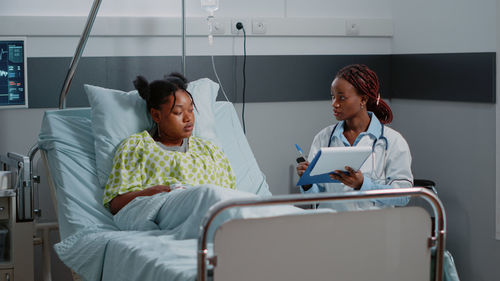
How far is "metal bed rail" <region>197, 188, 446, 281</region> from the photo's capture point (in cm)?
173

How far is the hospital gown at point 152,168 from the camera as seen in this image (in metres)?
2.75

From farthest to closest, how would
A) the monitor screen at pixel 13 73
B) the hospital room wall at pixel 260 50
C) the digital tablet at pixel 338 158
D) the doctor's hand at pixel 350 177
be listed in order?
the hospital room wall at pixel 260 50
the monitor screen at pixel 13 73
the doctor's hand at pixel 350 177
the digital tablet at pixel 338 158

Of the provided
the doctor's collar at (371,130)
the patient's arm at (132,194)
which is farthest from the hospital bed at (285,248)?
the doctor's collar at (371,130)

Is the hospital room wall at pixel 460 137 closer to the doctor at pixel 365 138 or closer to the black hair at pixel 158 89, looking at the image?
the doctor at pixel 365 138

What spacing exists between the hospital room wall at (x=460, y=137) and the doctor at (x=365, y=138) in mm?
925

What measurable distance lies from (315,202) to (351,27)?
2447mm

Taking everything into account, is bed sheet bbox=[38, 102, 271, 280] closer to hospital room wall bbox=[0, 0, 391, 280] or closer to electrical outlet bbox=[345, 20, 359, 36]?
hospital room wall bbox=[0, 0, 391, 280]

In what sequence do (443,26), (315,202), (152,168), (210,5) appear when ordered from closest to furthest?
(315,202), (152,168), (210,5), (443,26)

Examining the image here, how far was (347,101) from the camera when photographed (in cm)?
277

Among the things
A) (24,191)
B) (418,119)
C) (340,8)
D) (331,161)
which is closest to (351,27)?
(340,8)

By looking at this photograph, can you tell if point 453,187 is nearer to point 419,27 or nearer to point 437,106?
point 437,106

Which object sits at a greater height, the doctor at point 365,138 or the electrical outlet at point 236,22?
the electrical outlet at point 236,22

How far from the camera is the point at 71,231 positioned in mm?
2662

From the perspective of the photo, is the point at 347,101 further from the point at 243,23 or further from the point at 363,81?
the point at 243,23
